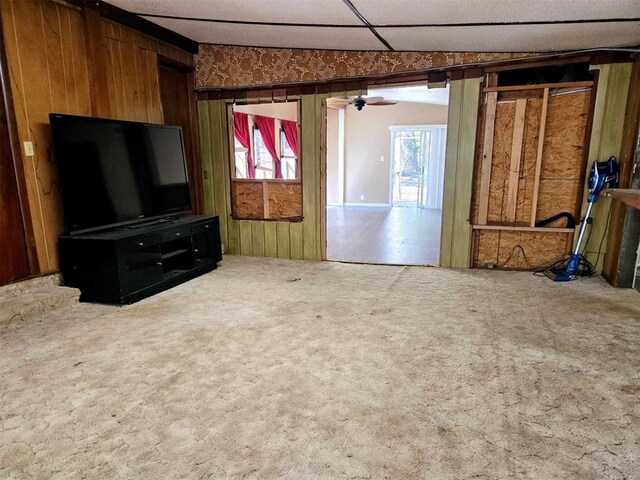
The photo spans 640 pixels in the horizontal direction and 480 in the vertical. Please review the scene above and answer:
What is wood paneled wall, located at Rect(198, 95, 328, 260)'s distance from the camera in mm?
4977

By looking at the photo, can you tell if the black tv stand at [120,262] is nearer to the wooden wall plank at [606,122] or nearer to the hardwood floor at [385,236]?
the hardwood floor at [385,236]

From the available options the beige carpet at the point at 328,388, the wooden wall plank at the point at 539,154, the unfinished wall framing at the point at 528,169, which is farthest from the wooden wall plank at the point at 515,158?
the beige carpet at the point at 328,388

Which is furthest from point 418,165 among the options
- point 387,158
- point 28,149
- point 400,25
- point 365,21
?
point 28,149

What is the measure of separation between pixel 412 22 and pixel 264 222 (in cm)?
306

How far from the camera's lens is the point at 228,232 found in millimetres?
5566

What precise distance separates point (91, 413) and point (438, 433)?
5.56ft

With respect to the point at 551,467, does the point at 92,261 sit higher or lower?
Result: higher

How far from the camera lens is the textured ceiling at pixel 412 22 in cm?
280

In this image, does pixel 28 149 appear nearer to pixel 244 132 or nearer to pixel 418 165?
pixel 244 132

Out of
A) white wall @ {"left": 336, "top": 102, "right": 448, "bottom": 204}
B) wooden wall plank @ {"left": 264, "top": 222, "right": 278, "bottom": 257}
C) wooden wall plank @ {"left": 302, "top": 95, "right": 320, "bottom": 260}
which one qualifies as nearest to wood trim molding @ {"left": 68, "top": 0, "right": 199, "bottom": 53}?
wooden wall plank @ {"left": 302, "top": 95, "right": 320, "bottom": 260}

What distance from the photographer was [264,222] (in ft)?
17.6

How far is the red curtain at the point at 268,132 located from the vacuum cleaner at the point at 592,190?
696 centimetres

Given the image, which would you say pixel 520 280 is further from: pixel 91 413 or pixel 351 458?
pixel 91 413

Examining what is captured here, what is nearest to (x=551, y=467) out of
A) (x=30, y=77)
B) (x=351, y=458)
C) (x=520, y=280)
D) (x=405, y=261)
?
(x=351, y=458)
